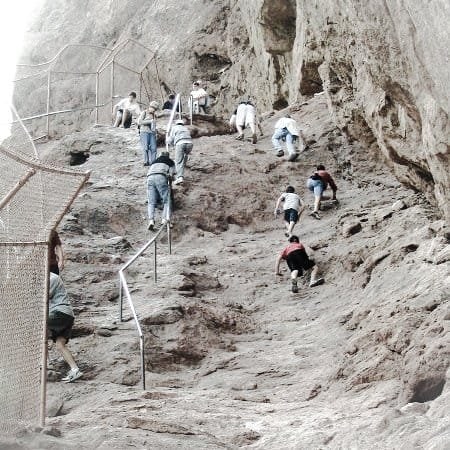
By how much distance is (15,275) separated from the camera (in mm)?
7156

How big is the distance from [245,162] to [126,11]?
1787 centimetres

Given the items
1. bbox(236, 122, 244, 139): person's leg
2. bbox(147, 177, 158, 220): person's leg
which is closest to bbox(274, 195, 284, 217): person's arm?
bbox(147, 177, 158, 220): person's leg

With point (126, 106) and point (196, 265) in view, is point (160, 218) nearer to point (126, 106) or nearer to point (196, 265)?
point (196, 265)

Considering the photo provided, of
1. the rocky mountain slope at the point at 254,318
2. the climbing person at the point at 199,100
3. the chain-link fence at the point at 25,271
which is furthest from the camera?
the climbing person at the point at 199,100

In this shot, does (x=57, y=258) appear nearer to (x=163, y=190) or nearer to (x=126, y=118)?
(x=163, y=190)

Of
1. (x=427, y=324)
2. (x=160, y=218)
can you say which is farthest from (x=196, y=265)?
(x=427, y=324)

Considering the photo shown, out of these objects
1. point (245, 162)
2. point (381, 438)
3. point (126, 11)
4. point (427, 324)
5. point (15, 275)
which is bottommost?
point (381, 438)

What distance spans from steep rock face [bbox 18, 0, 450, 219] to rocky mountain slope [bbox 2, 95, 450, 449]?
1.34 m

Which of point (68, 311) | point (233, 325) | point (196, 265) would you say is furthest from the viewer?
point (196, 265)

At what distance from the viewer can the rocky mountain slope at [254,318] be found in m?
7.05

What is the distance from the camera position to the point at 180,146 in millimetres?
17656

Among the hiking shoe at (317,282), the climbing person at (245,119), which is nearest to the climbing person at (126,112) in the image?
the climbing person at (245,119)

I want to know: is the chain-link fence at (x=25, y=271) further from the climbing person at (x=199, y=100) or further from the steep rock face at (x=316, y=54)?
the climbing person at (x=199, y=100)

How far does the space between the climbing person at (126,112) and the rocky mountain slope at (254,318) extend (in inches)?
92.3
